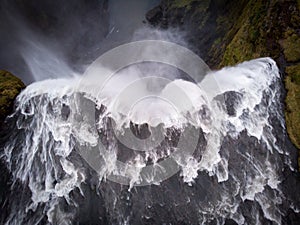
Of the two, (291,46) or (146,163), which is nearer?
(146,163)

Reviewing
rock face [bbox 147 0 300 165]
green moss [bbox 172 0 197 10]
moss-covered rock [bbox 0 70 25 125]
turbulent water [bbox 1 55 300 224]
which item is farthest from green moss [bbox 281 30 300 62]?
green moss [bbox 172 0 197 10]

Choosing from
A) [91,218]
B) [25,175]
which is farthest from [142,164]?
[25,175]

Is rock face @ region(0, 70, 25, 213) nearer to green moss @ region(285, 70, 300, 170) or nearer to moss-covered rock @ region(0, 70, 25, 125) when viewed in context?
moss-covered rock @ region(0, 70, 25, 125)

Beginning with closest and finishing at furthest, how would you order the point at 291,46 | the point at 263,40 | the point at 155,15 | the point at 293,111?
the point at 293,111 < the point at 291,46 < the point at 263,40 < the point at 155,15

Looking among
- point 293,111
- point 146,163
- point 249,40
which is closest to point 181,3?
point 249,40

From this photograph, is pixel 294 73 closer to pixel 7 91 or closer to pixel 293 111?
pixel 293 111

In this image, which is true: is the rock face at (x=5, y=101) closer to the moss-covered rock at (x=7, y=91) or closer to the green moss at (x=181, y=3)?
the moss-covered rock at (x=7, y=91)

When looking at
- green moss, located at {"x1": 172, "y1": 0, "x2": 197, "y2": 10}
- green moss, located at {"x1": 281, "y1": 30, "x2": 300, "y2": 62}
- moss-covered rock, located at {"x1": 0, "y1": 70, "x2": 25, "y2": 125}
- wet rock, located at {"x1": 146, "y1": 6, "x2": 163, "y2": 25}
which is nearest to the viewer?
moss-covered rock, located at {"x1": 0, "y1": 70, "x2": 25, "y2": 125}

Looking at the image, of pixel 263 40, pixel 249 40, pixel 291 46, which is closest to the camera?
pixel 291 46

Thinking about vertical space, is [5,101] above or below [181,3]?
below

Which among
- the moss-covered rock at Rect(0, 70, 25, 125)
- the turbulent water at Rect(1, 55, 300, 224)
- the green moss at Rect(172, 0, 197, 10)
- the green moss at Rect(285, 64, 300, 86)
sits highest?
the green moss at Rect(172, 0, 197, 10)
